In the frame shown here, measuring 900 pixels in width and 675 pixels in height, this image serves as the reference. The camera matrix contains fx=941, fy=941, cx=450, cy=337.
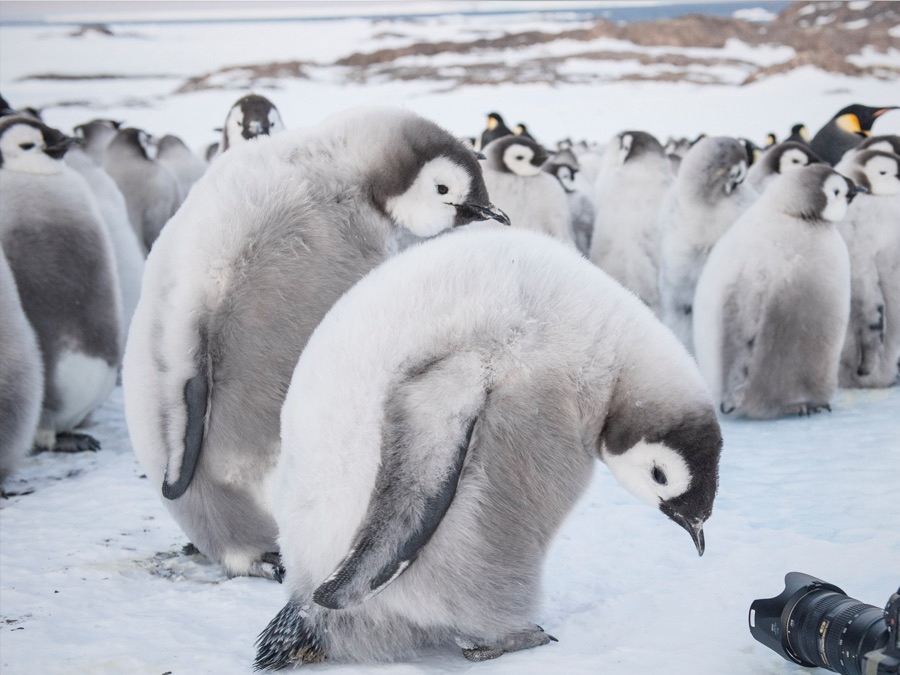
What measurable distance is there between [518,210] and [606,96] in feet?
44.8

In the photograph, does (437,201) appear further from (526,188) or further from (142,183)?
(142,183)

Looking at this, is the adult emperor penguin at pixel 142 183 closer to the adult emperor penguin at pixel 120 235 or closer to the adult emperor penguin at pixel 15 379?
the adult emperor penguin at pixel 120 235

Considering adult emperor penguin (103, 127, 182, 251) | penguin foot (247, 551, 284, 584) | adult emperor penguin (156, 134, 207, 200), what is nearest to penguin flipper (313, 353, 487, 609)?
penguin foot (247, 551, 284, 584)

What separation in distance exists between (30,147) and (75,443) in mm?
1015

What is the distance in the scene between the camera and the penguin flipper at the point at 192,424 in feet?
5.67

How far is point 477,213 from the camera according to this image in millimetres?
1857

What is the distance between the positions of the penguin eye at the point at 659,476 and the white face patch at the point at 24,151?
250cm

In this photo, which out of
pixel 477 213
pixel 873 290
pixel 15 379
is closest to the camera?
pixel 477 213

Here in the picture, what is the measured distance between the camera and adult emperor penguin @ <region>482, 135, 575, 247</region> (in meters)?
4.38

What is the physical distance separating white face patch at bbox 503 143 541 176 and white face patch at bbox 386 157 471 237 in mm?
2706

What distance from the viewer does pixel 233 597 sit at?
5.86ft

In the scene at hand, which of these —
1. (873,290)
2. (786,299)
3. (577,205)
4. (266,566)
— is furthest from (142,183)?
(266,566)

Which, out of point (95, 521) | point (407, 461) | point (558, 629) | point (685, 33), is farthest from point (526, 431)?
point (685, 33)

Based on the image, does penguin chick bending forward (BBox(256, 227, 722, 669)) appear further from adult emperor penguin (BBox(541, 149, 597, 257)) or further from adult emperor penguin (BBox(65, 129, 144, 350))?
adult emperor penguin (BBox(541, 149, 597, 257))
